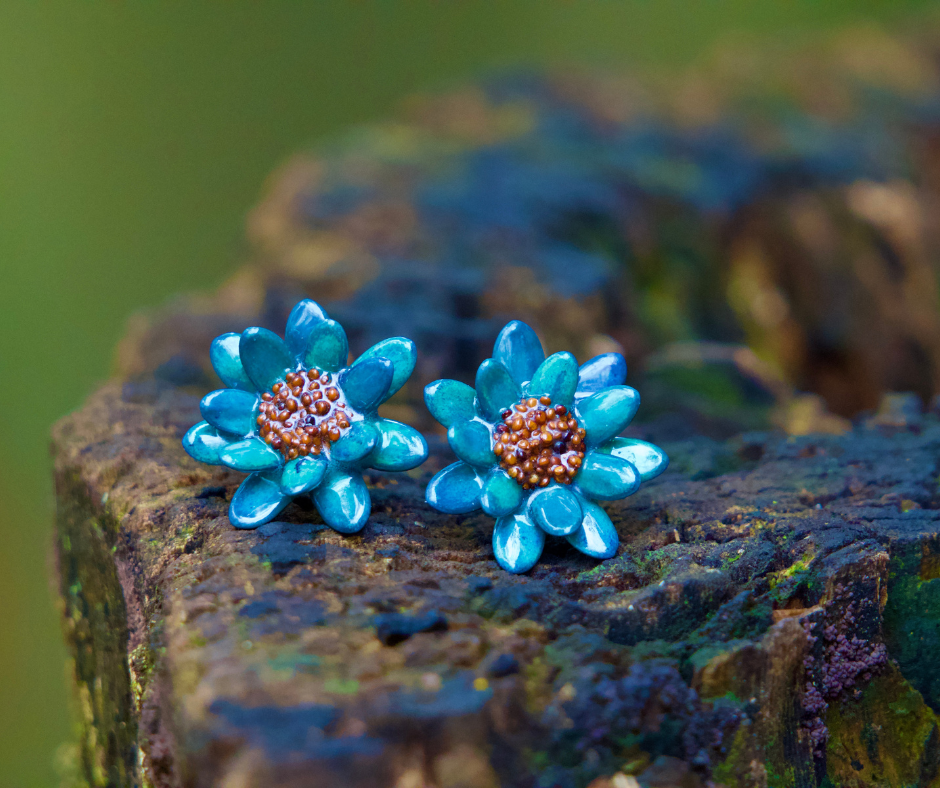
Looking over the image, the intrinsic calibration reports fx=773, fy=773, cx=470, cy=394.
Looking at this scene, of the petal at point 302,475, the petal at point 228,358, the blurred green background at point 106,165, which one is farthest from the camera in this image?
the blurred green background at point 106,165

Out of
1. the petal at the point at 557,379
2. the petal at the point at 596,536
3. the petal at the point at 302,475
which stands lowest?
the petal at the point at 596,536

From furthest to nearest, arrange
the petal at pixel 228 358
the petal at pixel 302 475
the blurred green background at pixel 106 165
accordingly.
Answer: the blurred green background at pixel 106 165 → the petal at pixel 228 358 → the petal at pixel 302 475

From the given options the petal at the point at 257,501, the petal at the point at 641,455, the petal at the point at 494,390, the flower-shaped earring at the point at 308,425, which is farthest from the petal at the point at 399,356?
the petal at the point at 641,455

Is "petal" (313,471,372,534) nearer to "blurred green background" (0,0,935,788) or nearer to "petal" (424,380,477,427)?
"petal" (424,380,477,427)

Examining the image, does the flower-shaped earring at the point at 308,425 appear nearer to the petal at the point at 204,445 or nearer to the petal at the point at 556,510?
the petal at the point at 204,445

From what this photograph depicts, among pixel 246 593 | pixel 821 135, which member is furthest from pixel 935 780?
pixel 821 135

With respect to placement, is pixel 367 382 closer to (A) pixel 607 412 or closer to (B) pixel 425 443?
(B) pixel 425 443

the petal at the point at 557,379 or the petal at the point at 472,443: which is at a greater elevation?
the petal at the point at 557,379

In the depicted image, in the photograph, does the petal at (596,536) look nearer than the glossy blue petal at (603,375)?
Yes
